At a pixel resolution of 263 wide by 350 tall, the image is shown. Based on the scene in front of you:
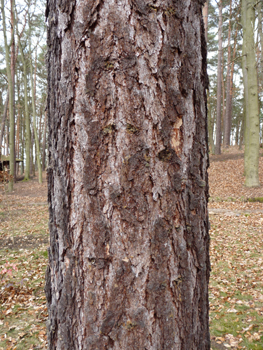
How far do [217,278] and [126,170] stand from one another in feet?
12.4

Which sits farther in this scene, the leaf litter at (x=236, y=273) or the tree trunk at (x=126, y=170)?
the leaf litter at (x=236, y=273)

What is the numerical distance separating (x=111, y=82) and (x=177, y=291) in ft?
3.02

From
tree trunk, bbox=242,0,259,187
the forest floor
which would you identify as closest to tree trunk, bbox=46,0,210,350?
the forest floor

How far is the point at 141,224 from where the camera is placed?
104 cm

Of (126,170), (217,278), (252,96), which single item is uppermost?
(252,96)

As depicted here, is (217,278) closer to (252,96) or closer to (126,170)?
(126,170)

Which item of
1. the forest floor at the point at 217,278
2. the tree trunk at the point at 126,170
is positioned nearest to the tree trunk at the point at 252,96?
the forest floor at the point at 217,278

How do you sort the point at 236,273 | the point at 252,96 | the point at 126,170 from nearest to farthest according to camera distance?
the point at 126,170 → the point at 236,273 → the point at 252,96

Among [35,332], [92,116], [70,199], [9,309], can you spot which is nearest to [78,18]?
[92,116]

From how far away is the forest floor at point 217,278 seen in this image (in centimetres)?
285

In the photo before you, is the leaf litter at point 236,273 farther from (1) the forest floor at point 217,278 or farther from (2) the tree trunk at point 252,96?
(2) the tree trunk at point 252,96

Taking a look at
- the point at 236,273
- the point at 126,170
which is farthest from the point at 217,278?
the point at 126,170

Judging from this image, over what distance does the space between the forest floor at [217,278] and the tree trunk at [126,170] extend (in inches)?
83.9

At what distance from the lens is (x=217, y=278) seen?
411 cm
